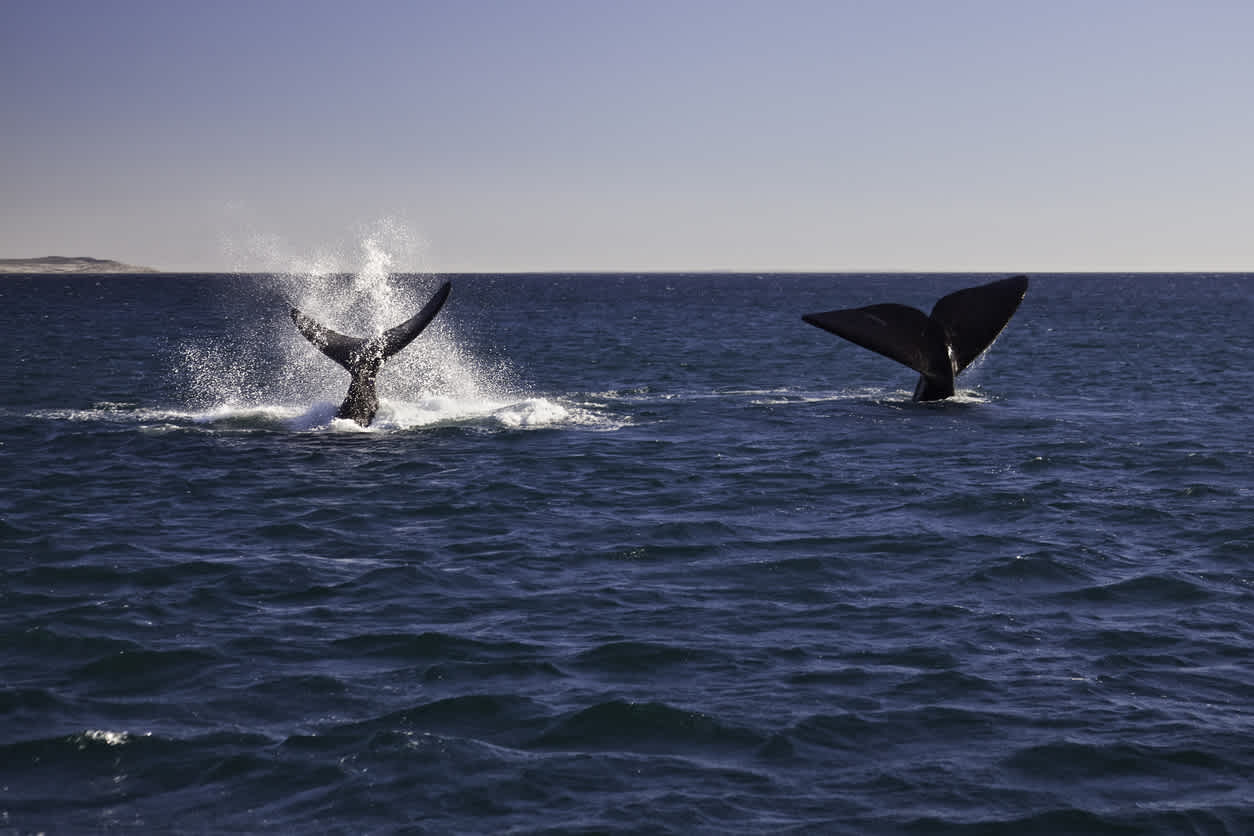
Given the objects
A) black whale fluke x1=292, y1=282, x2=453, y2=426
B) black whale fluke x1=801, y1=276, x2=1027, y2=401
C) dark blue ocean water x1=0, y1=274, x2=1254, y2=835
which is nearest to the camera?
dark blue ocean water x1=0, y1=274, x2=1254, y2=835

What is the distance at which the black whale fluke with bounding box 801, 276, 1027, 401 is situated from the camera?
24484 mm

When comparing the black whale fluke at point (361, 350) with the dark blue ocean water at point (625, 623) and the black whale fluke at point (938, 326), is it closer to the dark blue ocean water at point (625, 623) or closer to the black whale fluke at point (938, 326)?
the dark blue ocean water at point (625, 623)

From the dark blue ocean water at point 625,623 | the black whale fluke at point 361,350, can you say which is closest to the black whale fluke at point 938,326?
the dark blue ocean water at point 625,623

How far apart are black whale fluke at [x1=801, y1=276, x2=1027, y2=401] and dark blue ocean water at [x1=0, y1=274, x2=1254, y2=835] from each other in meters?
1.41

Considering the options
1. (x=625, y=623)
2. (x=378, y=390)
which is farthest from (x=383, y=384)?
(x=625, y=623)

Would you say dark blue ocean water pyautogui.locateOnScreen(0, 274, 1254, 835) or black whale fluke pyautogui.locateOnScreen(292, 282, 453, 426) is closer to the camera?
dark blue ocean water pyautogui.locateOnScreen(0, 274, 1254, 835)

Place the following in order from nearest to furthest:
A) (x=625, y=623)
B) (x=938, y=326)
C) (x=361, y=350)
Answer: (x=625, y=623), (x=361, y=350), (x=938, y=326)

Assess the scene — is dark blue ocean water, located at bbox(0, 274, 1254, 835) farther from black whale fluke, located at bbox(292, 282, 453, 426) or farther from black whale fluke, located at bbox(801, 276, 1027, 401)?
black whale fluke, located at bbox(801, 276, 1027, 401)

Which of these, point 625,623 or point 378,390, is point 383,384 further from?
point 625,623

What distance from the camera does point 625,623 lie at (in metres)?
11.8

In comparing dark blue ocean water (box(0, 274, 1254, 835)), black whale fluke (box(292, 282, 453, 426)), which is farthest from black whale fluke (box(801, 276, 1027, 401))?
black whale fluke (box(292, 282, 453, 426))

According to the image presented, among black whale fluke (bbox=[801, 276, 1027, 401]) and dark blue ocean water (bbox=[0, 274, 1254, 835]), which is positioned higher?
black whale fluke (bbox=[801, 276, 1027, 401])

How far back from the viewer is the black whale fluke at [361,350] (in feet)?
78.6

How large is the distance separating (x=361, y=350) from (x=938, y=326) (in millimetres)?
11017
